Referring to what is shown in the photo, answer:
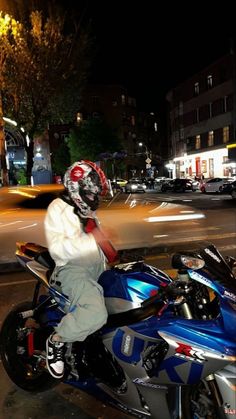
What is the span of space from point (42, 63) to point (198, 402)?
22.2m

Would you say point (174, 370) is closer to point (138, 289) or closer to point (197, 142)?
point (138, 289)

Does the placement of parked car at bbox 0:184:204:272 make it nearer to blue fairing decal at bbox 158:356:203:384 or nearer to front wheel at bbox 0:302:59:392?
front wheel at bbox 0:302:59:392

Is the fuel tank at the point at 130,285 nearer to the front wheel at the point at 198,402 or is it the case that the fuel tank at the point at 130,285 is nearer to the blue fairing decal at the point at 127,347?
the blue fairing decal at the point at 127,347

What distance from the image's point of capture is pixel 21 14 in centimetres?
2172

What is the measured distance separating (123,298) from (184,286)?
50 centimetres

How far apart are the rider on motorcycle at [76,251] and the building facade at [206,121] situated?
44353 mm

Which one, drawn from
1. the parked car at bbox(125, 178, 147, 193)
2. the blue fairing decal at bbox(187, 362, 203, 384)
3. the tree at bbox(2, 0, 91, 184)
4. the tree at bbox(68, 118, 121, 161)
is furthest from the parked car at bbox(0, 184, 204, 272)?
the tree at bbox(68, 118, 121, 161)

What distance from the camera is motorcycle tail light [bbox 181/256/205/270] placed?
2.68 metres

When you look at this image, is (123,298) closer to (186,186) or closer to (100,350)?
(100,350)

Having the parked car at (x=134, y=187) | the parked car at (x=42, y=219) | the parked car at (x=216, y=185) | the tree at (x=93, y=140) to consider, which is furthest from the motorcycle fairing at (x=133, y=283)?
the tree at (x=93, y=140)

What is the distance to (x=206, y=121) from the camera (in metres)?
55.8

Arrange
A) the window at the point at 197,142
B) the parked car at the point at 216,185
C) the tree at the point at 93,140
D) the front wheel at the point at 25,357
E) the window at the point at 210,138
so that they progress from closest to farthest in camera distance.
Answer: the front wheel at the point at 25,357, the parked car at the point at 216,185, the window at the point at 210,138, the window at the point at 197,142, the tree at the point at 93,140

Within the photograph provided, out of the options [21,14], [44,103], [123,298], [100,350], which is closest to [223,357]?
[123,298]

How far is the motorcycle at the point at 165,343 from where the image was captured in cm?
261
